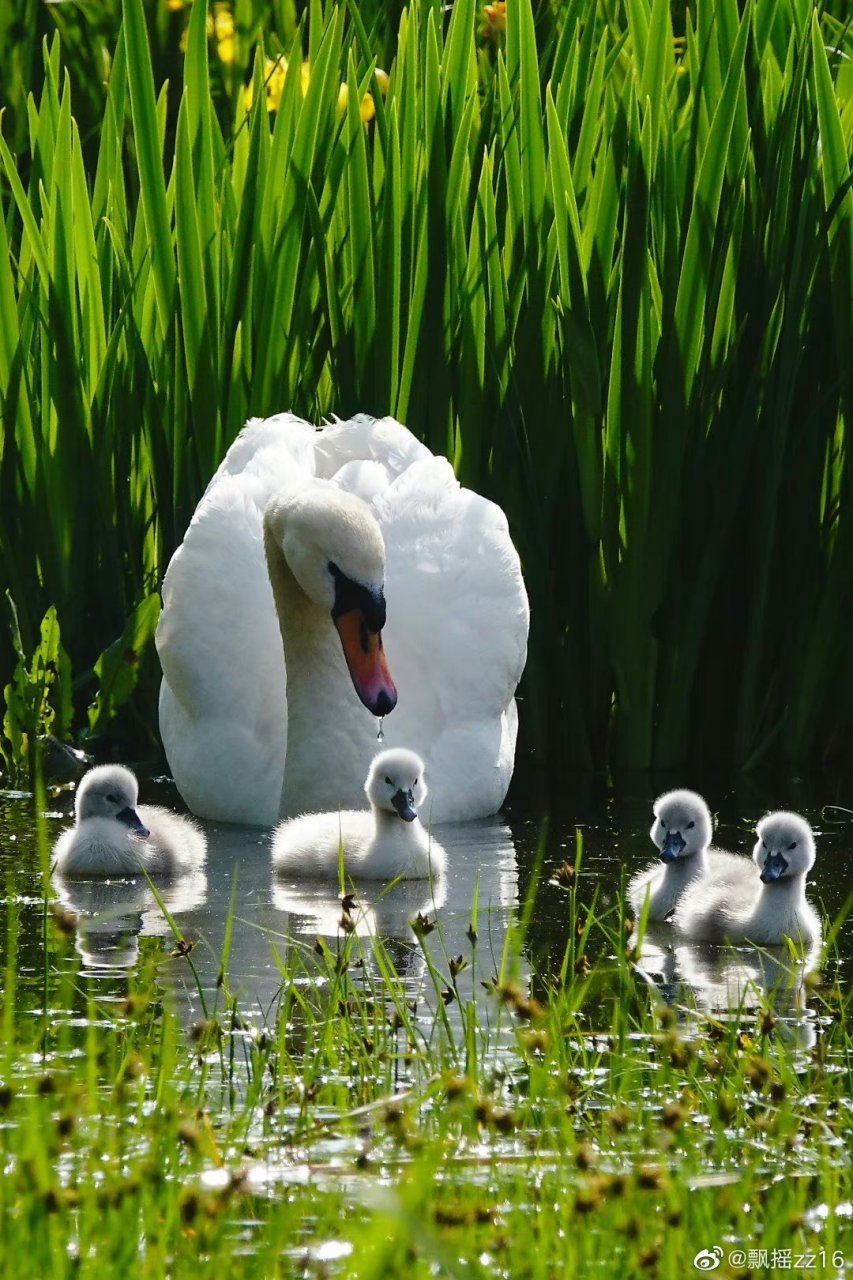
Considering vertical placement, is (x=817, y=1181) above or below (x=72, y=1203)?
below

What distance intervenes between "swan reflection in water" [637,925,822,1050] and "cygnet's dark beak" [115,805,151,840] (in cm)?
137

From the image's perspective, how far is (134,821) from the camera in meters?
5.67

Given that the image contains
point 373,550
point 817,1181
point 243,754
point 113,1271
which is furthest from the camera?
point 243,754

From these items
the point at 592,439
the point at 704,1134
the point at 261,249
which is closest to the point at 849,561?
the point at 592,439

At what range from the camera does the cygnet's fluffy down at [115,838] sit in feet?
18.6

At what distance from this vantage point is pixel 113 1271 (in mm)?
2605

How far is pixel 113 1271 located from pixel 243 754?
3914mm

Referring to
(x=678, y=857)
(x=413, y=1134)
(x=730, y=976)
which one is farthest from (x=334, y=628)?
(x=413, y=1134)

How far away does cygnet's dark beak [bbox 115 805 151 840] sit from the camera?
567 cm

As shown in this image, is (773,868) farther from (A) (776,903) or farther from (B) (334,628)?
(B) (334,628)

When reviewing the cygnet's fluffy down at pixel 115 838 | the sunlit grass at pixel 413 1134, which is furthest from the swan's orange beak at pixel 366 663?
the sunlit grass at pixel 413 1134

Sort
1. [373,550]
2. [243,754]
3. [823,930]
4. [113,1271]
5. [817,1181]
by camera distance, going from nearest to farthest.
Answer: [113,1271], [817,1181], [823,930], [373,550], [243,754]

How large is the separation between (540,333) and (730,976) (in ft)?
8.49

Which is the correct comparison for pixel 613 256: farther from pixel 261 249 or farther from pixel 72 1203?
pixel 72 1203
